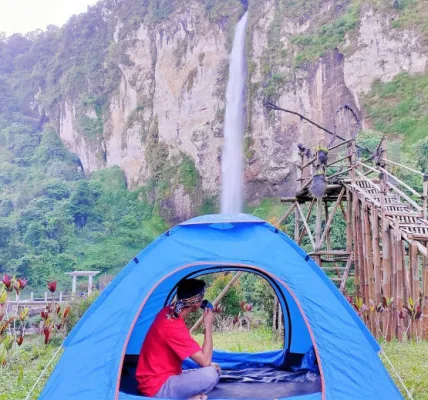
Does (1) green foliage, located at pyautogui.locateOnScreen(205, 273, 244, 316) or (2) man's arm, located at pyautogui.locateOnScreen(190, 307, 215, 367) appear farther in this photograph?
(1) green foliage, located at pyautogui.locateOnScreen(205, 273, 244, 316)

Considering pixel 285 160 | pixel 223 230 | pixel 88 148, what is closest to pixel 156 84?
pixel 88 148

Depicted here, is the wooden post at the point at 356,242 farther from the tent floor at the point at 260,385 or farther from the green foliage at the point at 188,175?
the green foliage at the point at 188,175

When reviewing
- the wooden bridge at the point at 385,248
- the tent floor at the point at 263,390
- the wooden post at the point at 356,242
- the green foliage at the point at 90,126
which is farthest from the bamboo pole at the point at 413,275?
the green foliage at the point at 90,126

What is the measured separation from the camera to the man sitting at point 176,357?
10.8 feet

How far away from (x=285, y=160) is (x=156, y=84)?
442 inches

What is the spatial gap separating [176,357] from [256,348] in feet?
10.7

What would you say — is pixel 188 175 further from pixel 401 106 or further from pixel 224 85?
pixel 401 106

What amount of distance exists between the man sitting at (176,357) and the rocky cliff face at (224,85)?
19.2m

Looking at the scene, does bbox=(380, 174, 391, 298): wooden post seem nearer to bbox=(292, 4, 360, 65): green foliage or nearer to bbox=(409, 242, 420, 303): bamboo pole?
bbox=(409, 242, 420, 303): bamboo pole

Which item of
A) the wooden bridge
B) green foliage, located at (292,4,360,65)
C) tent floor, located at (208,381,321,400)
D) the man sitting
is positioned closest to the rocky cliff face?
green foliage, located at (292,4,360,65)

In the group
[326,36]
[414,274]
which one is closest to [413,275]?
[414,274]

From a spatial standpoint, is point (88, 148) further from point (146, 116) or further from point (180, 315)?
point (180, 315)

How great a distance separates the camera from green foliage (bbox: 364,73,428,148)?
2130 centimetres

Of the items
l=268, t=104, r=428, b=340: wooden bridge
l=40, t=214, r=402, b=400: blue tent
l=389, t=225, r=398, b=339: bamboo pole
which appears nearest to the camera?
l=40, t=214, r=402, b=400: blue tent
